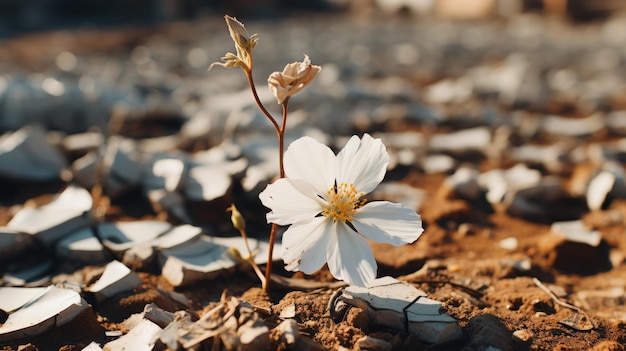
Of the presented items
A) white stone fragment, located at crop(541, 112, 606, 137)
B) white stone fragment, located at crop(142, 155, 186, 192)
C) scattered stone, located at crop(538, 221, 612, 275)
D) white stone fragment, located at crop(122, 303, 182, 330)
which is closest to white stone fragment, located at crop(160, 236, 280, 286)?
white stone fragment, located at crop(122, 303, 182, 330)

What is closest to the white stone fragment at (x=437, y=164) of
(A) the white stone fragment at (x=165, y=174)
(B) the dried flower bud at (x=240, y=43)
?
(A) the white stone fragment at (x=165, y=174)

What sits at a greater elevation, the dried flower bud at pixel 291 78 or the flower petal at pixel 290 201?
the dried flower bud at pixel 291 78

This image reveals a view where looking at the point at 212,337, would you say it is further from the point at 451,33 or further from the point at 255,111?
the point at 451,33

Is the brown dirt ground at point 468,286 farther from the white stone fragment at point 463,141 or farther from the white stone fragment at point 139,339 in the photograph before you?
the white stone fragment at point 463,141

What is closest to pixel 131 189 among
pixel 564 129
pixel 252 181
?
pixel 252 181

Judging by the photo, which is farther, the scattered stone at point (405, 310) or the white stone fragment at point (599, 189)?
the white stone fragment at point (599, 189)

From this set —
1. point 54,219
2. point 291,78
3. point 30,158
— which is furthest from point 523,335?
point 30,158

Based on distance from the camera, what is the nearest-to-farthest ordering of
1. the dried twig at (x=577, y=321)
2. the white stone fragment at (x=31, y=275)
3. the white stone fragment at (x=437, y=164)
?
the dried twig at (x=577, y=321) < the white stone fragment at (x=31, y=275) < the white stone fragment at (x=437, y=164)

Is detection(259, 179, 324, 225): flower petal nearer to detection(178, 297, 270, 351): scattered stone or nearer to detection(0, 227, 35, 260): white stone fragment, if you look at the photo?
detection(178, 297, 270, 351): scattered stone
